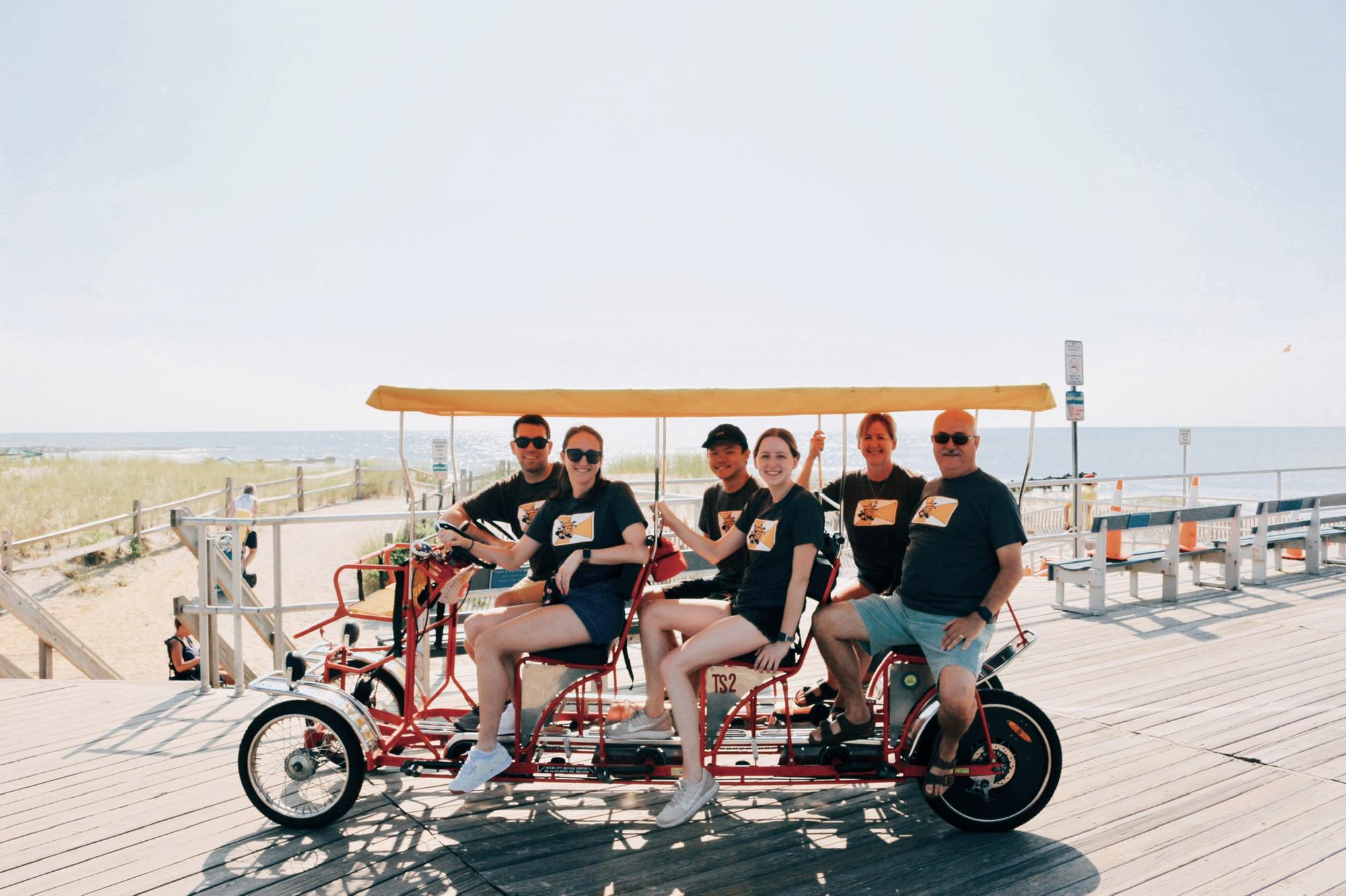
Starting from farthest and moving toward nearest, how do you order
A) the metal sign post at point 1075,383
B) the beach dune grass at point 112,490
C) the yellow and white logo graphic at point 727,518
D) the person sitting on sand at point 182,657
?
1. the beach dune grass at point 112,490
2. the metal sign post at point 1075,383
3. the person sitting on sand at point 182,657
4. the yellow and white logo graphic at point 727,518

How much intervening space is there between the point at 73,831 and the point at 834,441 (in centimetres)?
393

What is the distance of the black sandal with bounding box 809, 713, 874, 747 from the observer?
3500mm

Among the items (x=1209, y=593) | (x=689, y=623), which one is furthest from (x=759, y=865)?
(x=1209, y=593)

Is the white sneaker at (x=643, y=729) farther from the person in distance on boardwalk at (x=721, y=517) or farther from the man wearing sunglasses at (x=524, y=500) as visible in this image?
the man wearing sunglasses at (x=524, y=500)

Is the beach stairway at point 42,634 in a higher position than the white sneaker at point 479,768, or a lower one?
lower

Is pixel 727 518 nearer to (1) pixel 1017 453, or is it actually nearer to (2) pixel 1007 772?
(2) pixel 1007 772

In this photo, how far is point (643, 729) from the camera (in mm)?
3600

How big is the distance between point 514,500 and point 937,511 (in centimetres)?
212

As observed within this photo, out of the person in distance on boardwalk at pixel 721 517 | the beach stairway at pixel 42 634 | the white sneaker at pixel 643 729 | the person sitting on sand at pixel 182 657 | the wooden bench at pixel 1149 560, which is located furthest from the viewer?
the person sitting on sand at pixel 182 657

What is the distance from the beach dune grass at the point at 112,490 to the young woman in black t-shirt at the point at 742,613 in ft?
59.8

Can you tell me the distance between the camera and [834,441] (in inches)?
179

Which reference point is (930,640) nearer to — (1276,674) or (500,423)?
(500,423)

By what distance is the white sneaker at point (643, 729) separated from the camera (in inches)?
139

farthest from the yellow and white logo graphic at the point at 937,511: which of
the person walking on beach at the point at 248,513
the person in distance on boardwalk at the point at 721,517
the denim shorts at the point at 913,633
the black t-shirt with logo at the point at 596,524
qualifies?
the person walking on beach at the point at 248,513
